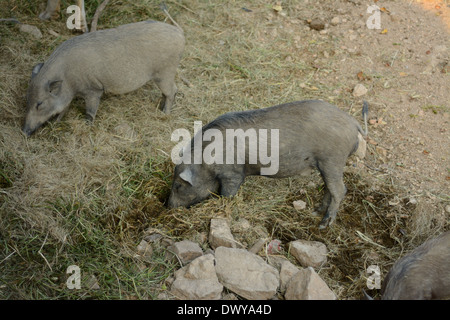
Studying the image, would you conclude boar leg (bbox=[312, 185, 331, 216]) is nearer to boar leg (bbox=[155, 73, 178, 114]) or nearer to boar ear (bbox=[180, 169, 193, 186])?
boar ear (bbox=[180, 169, 193, 186])

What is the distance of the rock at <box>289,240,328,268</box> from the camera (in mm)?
4199

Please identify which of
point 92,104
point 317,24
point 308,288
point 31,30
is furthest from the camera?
point 317,24

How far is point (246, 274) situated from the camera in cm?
380

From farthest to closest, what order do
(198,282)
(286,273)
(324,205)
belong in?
(324,205), (286,273), (198,282)

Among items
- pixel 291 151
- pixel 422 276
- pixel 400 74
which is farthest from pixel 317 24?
pixel 422 276

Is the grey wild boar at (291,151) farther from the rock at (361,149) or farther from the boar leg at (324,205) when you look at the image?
the rock at (361,149)

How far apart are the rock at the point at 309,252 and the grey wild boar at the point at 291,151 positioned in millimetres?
404

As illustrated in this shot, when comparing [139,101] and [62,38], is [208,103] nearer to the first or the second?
[139,101]

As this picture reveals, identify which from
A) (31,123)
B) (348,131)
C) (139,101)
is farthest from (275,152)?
(31,123)

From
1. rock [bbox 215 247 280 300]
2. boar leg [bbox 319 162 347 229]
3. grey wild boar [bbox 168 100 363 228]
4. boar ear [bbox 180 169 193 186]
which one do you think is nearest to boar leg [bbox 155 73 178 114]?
grey wild boar [bbox 168 100 363 228]

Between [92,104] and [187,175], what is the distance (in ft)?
5.83

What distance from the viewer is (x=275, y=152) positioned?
4547mm

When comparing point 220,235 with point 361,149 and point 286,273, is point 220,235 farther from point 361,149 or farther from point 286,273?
point 361,149

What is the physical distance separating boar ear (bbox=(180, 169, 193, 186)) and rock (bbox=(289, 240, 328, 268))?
1131mm
